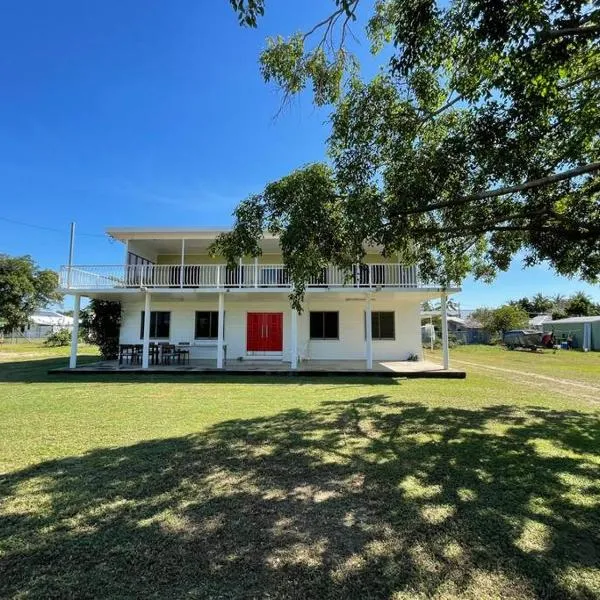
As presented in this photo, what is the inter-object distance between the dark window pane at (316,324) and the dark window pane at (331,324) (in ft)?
0.68

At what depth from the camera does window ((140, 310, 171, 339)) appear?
17516 mm

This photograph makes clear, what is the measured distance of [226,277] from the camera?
15805 mm

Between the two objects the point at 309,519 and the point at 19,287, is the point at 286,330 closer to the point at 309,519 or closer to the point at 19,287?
the point at 309,519

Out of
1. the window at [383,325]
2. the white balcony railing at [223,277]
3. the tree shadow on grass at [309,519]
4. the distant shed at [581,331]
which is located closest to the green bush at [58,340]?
the white balcony railing at [223,277]

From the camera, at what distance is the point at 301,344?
1719 centimetres

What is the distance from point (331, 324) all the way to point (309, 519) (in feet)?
45.7

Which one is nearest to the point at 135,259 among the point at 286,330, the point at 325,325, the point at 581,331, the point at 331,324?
the point at 286,330

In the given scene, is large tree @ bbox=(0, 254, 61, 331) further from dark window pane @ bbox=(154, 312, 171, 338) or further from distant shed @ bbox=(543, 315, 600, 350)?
distant shed @ bbox=(543, 315, 600, 350)

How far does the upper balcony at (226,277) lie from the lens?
563 inches

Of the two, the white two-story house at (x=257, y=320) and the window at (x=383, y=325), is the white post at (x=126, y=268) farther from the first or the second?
the window at (x=383, y=325)

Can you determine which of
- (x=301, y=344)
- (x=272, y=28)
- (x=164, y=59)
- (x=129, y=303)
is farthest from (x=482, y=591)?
(x=129, y=303)

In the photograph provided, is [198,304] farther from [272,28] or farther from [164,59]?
[272,28]

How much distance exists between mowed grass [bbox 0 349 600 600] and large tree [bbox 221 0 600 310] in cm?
246

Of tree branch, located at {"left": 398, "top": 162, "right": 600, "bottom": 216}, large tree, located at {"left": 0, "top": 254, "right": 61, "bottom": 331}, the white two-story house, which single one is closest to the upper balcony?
the white two-story house
